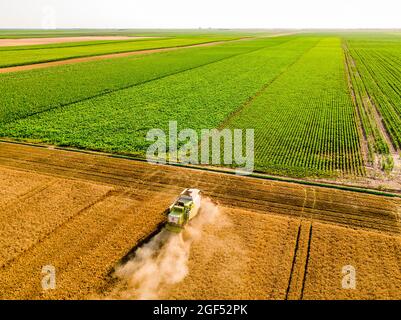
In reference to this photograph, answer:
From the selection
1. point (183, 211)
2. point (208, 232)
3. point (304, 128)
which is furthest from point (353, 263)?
point (304, 128)

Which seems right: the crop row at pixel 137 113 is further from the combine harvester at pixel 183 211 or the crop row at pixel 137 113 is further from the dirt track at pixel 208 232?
the combine harvester at pixel 183 211

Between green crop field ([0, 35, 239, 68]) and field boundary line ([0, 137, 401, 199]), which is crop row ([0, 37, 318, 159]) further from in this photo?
green crop field ([0, 35, 239, 68])

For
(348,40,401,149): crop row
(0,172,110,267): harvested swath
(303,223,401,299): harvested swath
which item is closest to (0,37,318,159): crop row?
(0,172,110,267): harvested swath

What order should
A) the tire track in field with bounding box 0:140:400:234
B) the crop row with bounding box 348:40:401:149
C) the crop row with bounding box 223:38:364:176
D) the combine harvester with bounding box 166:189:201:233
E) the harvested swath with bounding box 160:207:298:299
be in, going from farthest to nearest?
the crop row with bounding box 348:40:401:149
the crop row with bounding box 223:38:364:176
the tire track in field with bounding box 0:140:400:234
the combine harvester with bounding box 166:189:201:233
the harvested swath with bounding box 160:207:298:299

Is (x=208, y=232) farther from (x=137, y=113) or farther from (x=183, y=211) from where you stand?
(x=137, y=113)

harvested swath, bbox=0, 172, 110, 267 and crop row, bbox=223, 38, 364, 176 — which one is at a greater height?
crop row, bbox=223, 38, 364, 176
